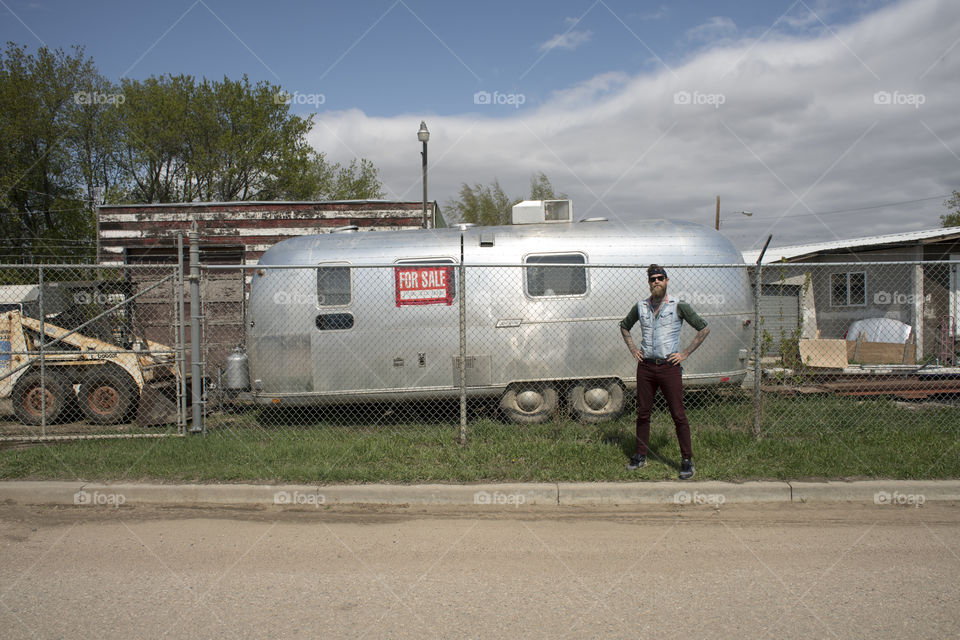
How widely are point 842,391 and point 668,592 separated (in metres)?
6.89

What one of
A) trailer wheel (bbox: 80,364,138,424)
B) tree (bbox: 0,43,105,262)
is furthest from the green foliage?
trailer wheel (bbox: 80,364,138,424)

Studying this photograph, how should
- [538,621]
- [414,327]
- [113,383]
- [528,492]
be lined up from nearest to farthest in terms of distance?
[538,621] → [528,492] → [414,327] → [113,383]

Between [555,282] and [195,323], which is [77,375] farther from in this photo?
[555,282]

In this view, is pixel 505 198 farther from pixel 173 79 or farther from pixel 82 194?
pixel 82 194

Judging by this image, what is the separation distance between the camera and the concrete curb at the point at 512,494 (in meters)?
5.39

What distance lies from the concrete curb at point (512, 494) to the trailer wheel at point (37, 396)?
3465mm

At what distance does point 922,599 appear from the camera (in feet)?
11.7

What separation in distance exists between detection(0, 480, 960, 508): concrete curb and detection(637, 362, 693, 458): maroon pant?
0.43 m

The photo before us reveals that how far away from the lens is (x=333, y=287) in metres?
7.77

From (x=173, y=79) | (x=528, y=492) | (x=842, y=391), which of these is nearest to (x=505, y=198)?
(x=173, y=79)

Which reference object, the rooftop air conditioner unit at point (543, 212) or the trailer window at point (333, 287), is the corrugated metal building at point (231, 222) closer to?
the rooftop air conditioner unit at point (543, 212)

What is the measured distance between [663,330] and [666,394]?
0.59 metres

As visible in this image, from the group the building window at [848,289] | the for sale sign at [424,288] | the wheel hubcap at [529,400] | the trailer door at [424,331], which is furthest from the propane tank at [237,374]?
the building window at [848,289]

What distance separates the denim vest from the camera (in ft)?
18.1
